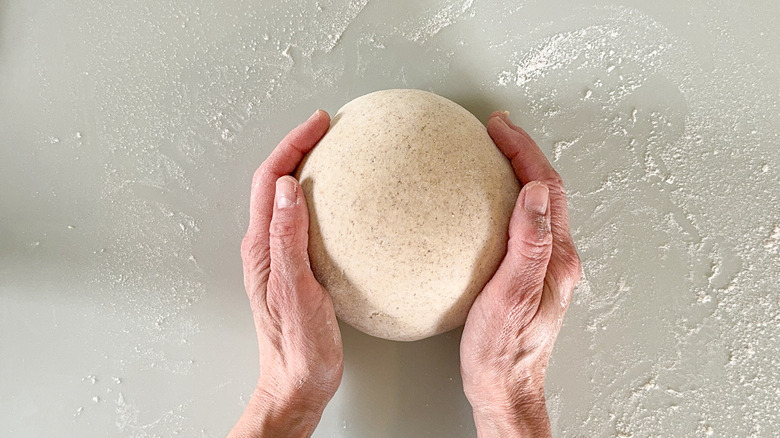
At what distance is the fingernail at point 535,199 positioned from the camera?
41.5 inches

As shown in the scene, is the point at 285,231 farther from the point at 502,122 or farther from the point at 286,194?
the point at 502,122

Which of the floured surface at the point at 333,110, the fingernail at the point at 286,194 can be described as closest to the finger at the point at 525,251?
the floured surface at the point at 333,110

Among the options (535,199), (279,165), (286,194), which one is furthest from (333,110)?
(535,199)

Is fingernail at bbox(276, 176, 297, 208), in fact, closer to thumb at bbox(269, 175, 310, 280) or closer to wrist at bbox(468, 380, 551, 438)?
thumb at bbox(269, 175, 310, 280)

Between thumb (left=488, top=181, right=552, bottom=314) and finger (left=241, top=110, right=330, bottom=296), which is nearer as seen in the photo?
thumb (left=488, top=181, right=552, bottom=314)

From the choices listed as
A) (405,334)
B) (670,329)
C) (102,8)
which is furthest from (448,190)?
(102,8)

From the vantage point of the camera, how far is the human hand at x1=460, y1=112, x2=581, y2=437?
3.49 ft

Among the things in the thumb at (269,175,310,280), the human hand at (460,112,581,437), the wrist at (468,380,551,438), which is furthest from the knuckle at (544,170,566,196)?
the thumb at (269,175,310,280)

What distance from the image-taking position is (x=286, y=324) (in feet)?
3.80

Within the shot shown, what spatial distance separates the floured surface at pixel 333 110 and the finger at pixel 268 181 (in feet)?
0.84

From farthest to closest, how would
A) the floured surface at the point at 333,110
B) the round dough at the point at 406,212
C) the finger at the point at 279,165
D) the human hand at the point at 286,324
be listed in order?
1. the floured surface at the point at 333,110
2. the finger at the point at 279,165
3. the human hand at the point at 286,324
4. the round dough at the point at 406,212

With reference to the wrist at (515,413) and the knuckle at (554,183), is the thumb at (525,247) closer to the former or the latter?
the knuckle at (554,183)

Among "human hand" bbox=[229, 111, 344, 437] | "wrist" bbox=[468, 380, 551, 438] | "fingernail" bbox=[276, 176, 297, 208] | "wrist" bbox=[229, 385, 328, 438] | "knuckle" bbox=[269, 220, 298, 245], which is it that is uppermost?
"fingernail" bbox=[276, 176, 297, 208]

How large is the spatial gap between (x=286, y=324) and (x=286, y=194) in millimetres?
317
